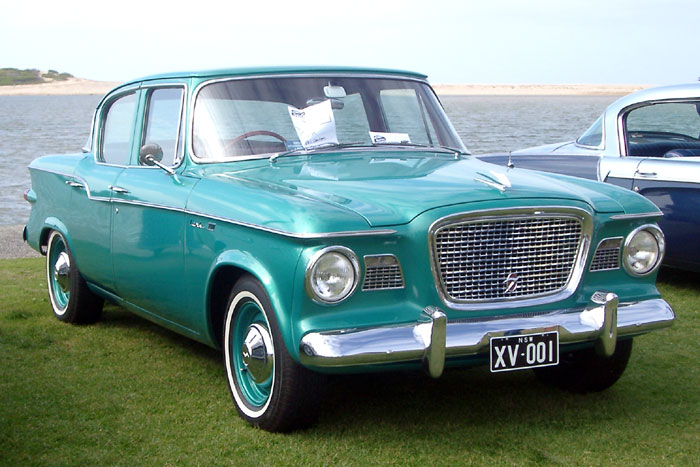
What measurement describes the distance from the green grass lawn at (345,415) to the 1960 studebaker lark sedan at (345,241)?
0.22m

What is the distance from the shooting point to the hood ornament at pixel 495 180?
170 inches

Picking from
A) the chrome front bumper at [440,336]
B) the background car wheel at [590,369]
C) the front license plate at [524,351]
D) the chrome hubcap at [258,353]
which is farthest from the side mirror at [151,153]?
the background car wheel at [590,369]

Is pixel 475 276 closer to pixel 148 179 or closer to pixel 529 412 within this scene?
pixel 529 412

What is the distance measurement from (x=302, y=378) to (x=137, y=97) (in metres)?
2.64

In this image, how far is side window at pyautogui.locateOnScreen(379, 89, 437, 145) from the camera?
5.59 m

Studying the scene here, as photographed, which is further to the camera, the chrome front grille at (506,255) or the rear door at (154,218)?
the rear door at (154,218)

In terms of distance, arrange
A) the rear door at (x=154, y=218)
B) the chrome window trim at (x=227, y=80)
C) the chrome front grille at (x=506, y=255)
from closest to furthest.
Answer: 1. the chrome front grille at (x=506, y=255)
2. the rear door at (x=154, y=218)
3. the chrome window trim at (x=227, y=80)

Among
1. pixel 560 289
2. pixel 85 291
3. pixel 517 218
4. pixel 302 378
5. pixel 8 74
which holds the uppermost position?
pixel 517 218

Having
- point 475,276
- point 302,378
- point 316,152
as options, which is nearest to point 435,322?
point 475,276

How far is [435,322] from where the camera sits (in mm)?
3875

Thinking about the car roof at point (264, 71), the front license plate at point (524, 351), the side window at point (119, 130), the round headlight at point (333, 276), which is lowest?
the front license plate at point (524, 351)

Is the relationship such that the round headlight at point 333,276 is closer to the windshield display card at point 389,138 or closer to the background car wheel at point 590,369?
the background car wheel at point 590,369

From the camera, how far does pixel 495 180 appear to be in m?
4.43

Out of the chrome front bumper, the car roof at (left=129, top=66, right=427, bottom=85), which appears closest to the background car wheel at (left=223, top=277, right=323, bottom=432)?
the chrome front bumper
